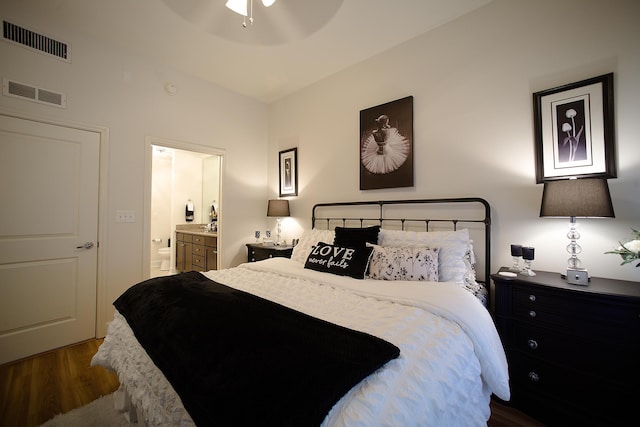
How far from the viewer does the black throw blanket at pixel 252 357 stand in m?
0.71

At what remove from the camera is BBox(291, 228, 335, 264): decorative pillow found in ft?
8.51

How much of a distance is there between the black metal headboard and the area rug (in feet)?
7.81

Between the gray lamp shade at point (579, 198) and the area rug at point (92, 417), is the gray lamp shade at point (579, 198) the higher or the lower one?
the higher one

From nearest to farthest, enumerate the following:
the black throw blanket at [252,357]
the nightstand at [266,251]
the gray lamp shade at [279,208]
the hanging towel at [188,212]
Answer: the black throw blanket at [252,357]
the nightstand at [266,251]
the gray lamp shade at [279,208]
the hanging towel at [188,212]

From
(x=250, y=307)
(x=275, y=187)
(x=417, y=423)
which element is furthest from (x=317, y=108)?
(x=417, y=423)

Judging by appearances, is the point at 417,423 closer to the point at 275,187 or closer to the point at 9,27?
the point at 275,187

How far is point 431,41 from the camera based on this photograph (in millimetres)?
2426

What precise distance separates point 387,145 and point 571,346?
2.05 meters

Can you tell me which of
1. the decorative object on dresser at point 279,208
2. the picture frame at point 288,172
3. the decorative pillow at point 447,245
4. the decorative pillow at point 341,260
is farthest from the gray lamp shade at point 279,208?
the decorative pillow at point 447,245

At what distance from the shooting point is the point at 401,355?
0.95 meters

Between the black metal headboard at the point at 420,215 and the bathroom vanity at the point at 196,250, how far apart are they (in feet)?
5.43

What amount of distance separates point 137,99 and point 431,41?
10.1 feet

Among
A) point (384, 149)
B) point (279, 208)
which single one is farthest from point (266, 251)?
point (384, 149)

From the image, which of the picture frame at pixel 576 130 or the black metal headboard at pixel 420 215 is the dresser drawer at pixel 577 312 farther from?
the picture frame at pixel 576 130
